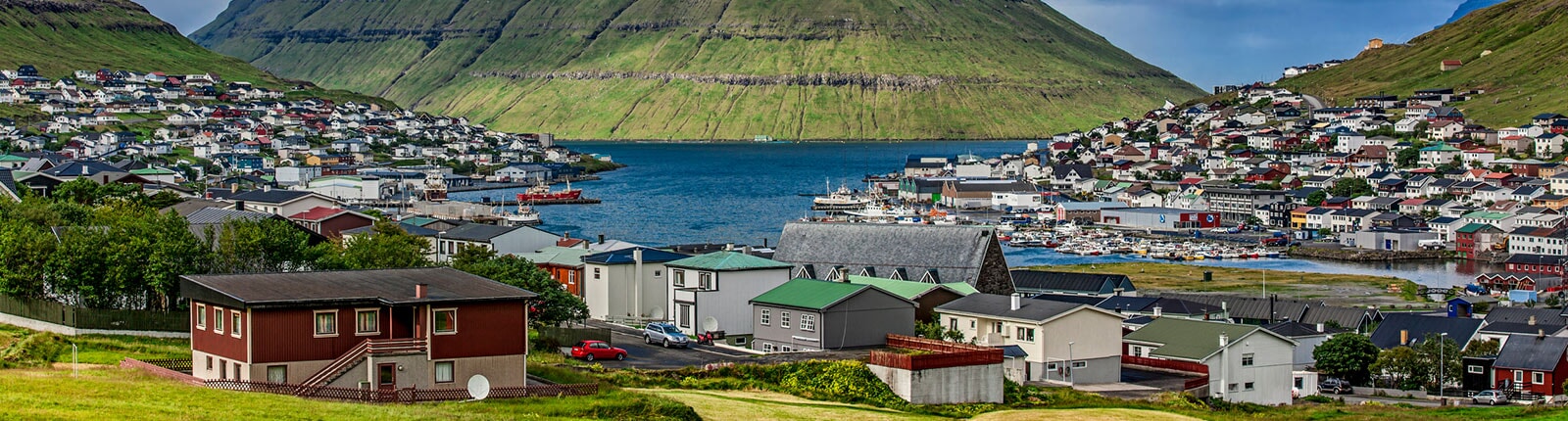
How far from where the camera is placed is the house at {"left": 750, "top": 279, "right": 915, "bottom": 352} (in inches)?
1294

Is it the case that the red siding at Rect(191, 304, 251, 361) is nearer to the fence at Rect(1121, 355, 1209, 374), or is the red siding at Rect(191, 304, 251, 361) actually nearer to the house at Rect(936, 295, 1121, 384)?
the house at Rect(936, 295, 1121, 384)

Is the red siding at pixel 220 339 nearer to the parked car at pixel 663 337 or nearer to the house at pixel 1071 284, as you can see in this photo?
the parked car at pixel 663 337

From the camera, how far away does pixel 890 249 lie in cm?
4372

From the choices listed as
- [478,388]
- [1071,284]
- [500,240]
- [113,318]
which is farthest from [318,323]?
[1071,284]

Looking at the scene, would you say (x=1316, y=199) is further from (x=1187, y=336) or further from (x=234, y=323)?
(x=234, y=323)

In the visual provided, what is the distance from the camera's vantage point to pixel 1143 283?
6700 cm

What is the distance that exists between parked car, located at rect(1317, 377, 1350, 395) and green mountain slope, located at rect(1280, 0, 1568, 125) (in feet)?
331

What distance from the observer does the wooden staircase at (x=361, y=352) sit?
2238 cm

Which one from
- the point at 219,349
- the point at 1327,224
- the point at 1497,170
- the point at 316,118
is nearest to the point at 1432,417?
the point at 219,349

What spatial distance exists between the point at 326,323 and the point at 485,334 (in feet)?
6.88

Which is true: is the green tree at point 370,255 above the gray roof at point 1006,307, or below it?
above

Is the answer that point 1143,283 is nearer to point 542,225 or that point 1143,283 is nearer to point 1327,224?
point 1327,224

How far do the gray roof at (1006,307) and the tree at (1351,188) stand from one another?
78.7 m

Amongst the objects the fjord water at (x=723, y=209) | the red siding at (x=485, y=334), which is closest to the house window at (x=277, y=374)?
the red siding at (x=485, y=334)
